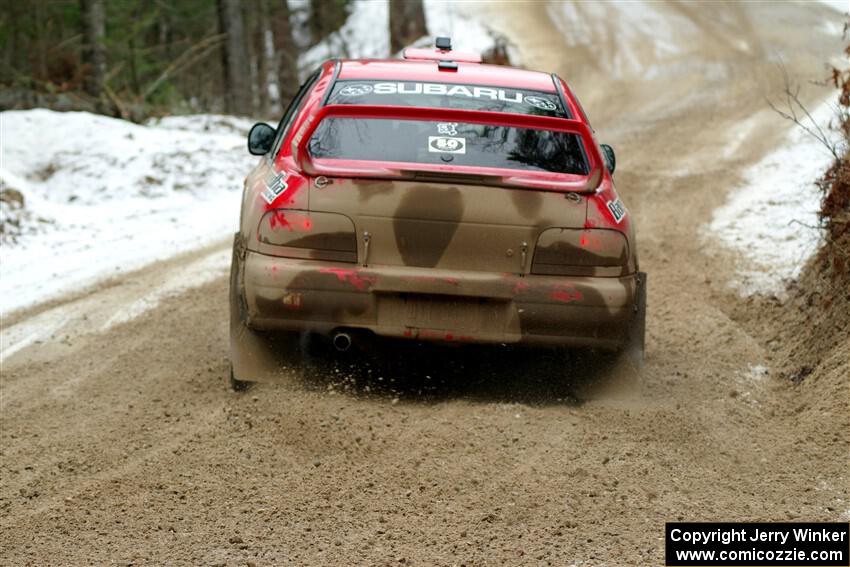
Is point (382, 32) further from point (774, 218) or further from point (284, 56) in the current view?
point (774, 218)

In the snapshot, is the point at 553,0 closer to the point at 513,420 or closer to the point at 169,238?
the point at 169,238

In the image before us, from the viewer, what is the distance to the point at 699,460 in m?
5.25

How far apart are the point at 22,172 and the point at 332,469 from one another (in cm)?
1039

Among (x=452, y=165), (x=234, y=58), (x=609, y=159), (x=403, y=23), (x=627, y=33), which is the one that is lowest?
(x=627, y=33)

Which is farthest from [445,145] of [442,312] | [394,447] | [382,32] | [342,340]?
[382,32]

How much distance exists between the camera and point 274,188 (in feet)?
19.3

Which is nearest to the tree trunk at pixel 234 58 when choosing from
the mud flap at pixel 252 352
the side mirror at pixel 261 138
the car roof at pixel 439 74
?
the side mirror at pixel 261 138

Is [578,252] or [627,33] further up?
[578,252]

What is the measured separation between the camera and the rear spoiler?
18.8ft

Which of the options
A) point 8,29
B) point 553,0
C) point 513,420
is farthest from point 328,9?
point 513,420

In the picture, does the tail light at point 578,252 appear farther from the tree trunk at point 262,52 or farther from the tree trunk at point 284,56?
the tree trunk at point 262,52

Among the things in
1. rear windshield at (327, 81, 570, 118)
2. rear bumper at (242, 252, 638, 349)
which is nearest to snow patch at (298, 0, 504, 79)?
rear windshield at (327, 81, 570, 118)

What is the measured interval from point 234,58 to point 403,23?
4.46 meters

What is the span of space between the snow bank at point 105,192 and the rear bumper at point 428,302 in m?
3.70
